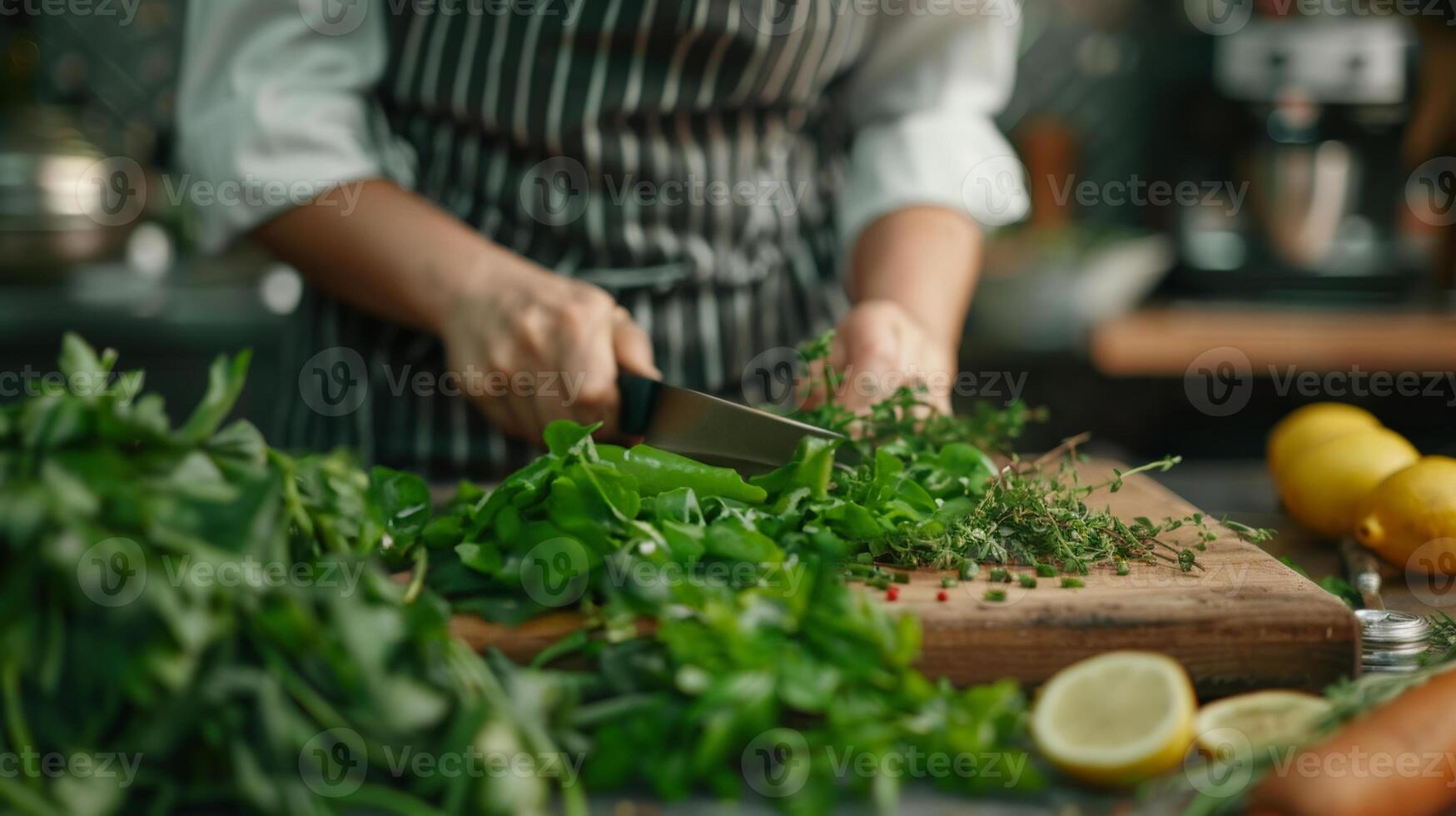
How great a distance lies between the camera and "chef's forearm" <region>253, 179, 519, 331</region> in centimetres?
106

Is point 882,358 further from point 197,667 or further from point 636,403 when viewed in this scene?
point 197,667

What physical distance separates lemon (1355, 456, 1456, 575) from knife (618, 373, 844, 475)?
0.42m

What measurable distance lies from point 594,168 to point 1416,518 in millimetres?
779

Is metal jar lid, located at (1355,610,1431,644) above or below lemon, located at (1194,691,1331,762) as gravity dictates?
above

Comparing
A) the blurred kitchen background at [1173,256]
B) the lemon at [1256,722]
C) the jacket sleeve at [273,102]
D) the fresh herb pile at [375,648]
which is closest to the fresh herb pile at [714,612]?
the fresh herb pile at [375,648]

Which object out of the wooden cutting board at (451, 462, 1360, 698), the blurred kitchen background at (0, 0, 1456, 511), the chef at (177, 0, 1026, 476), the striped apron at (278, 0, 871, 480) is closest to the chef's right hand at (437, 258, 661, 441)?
the chef at (177, 0, 1026, 476)

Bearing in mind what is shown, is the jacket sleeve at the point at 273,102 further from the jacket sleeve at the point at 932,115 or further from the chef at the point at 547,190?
the jacket sleeve at the point at 932,115

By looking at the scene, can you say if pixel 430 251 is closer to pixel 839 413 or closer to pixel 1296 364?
pixel 839 413

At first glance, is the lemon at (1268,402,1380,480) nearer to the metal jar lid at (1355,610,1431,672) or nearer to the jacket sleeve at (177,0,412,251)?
the metal jar lid at (1355,610,1431,672)

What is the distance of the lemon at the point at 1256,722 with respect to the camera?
600 mm

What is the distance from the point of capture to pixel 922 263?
49.2 inches

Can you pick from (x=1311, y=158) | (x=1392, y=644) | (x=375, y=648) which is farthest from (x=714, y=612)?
(x=1311, y=158)

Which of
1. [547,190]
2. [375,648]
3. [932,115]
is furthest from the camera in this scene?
[932,115]

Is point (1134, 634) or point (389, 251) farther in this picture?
point (389, 251)
